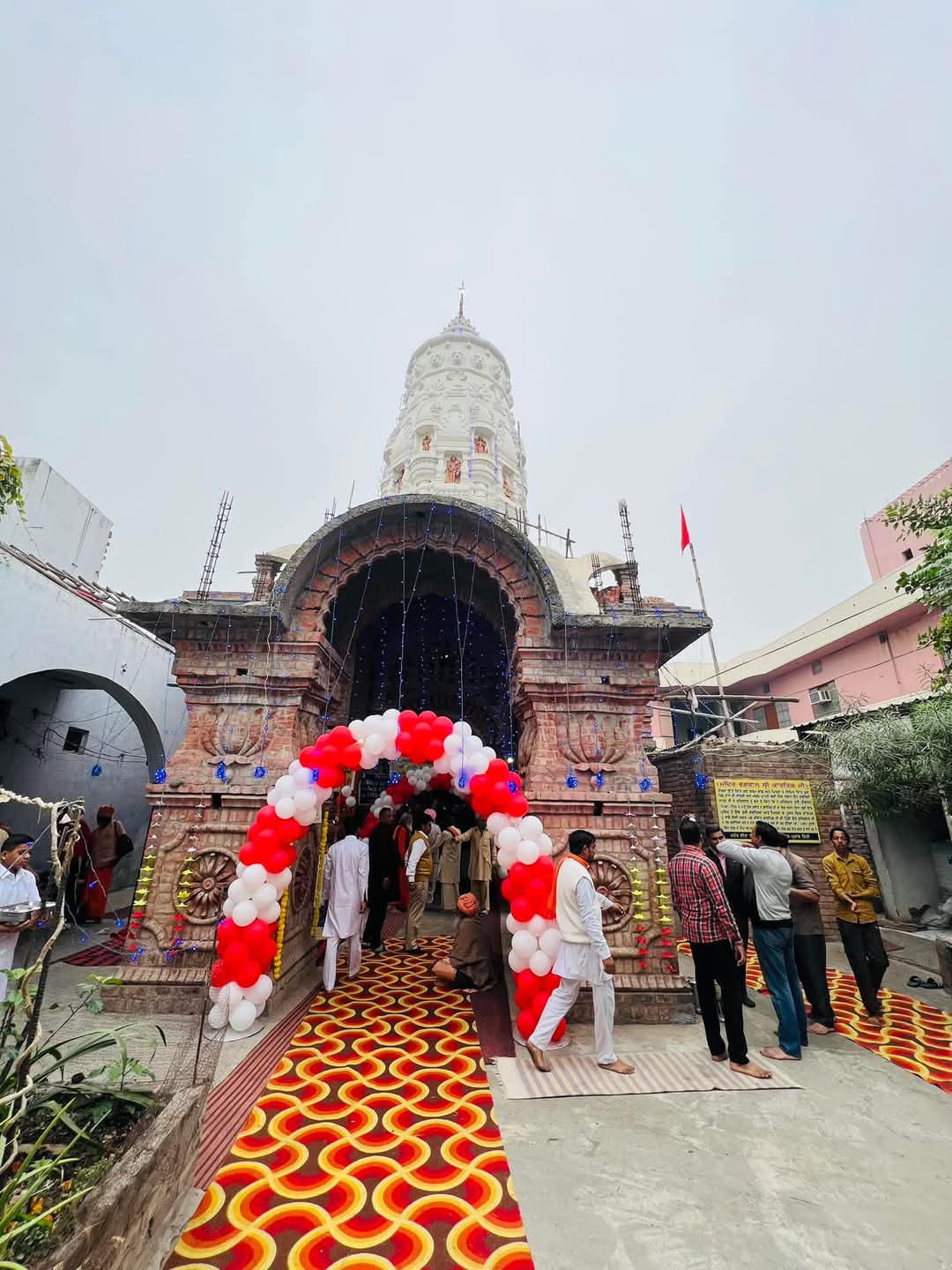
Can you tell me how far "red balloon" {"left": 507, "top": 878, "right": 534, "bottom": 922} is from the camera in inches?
176

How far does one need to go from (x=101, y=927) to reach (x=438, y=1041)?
6.30 metres

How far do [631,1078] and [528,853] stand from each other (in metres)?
1.62

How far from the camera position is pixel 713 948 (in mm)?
4105

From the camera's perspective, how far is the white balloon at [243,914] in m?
4.43

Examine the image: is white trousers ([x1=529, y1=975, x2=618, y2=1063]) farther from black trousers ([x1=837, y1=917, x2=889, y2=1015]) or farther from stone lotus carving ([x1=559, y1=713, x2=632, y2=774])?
black trousers ([x1=837, y1=917, x2=889, y2=1015])

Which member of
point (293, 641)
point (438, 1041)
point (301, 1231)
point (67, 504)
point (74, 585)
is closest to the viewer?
point (301, 1231)

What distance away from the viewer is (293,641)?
19.6ft

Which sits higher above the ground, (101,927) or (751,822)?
(751,822)

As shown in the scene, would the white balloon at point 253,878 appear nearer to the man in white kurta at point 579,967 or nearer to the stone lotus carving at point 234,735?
the stone lotus carving at point 234,735

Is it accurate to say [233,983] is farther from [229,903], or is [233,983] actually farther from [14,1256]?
[14,1256]

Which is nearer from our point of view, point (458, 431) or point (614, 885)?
point (614, 885)

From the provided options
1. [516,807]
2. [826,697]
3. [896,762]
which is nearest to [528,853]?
[516,807]

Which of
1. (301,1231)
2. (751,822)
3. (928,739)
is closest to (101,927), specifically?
(301,1231)

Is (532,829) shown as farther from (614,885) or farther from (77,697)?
(77,697)
